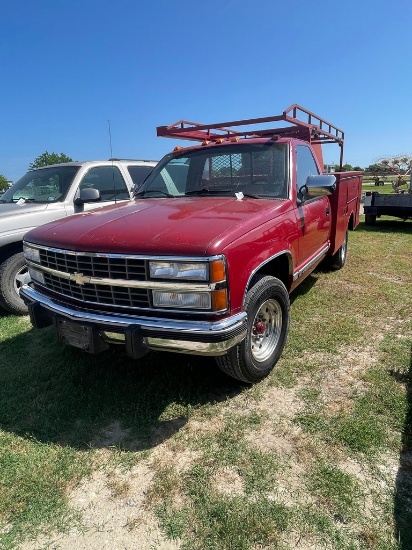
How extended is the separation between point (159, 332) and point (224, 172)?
2172 mm

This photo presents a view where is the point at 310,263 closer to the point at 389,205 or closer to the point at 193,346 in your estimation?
the point at 193,346

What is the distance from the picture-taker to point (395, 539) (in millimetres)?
1813

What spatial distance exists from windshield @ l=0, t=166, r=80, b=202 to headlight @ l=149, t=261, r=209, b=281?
11.1 feet

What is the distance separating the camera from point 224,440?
2539 millimetres

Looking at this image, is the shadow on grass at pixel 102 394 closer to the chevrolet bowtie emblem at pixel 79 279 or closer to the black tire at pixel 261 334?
the black tire at pixel 261 334

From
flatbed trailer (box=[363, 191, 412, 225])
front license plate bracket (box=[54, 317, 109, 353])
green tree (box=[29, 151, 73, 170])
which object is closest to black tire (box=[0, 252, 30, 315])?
front license plate bracket (box=[54, 317, 109, 353])

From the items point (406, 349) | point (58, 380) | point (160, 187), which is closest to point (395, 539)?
point (406, 349)

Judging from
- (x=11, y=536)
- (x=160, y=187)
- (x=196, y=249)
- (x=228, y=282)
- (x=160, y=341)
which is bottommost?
(x=11, y=536)

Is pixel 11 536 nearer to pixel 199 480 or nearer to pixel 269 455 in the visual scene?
pixel 199 480

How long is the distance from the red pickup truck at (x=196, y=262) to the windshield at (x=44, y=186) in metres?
1.80

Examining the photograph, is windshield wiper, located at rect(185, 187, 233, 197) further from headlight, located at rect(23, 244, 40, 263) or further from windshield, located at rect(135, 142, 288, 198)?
headlight, located at rect(23, 244, 40, 263)

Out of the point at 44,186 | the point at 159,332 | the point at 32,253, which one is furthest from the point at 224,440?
the point at 44,186

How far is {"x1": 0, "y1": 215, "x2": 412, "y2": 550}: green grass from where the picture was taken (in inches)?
76.7

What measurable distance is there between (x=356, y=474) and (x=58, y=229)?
273 cm
